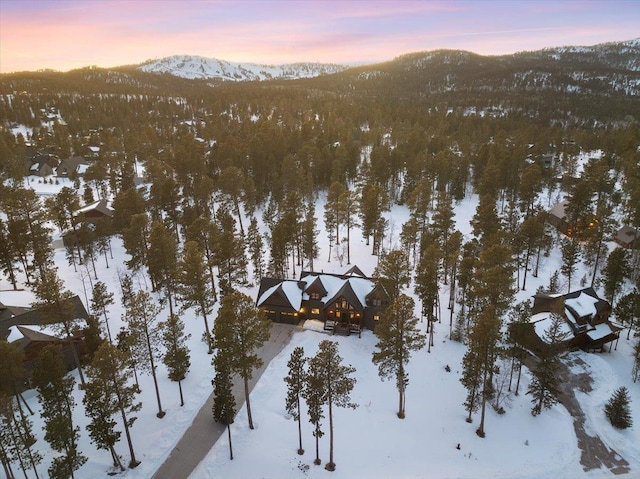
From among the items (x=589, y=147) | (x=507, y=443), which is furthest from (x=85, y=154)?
(x=589, y=147)

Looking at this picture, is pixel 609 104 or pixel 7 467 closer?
pixel 7 467

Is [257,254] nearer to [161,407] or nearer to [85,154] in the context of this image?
[161,407]

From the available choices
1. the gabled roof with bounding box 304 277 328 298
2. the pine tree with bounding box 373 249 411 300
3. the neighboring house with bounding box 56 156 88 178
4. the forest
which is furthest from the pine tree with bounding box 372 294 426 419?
the neighboring house with bounding box 56 156 88 178

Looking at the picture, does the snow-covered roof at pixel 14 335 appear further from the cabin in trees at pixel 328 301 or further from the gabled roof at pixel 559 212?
the gabled roof at pixel 559 212

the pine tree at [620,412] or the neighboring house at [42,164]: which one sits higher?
the neighboring house at [42,164]

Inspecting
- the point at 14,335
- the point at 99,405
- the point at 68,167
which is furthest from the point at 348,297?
the point at 68,167

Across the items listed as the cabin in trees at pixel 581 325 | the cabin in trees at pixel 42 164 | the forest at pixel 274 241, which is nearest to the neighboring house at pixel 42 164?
the cabin in trees at pixel 42 164
